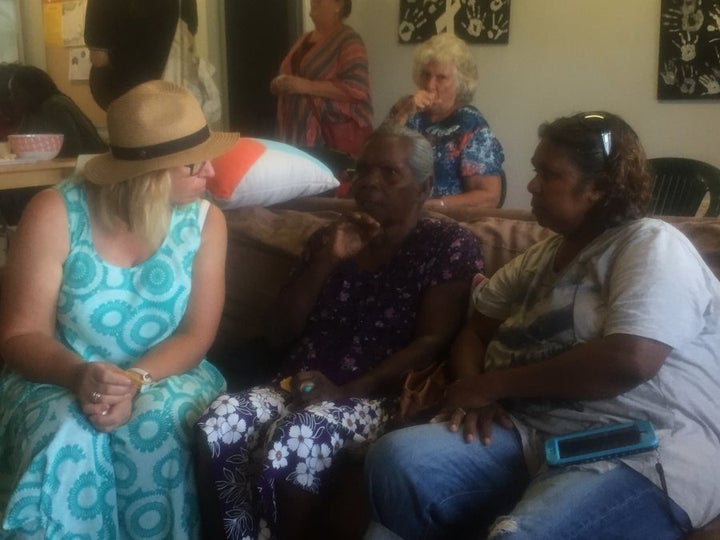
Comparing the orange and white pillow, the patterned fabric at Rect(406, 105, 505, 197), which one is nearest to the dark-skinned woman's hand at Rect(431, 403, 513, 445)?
the orange and white pillow

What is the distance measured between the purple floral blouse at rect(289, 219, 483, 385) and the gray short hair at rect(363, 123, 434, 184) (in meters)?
0.11

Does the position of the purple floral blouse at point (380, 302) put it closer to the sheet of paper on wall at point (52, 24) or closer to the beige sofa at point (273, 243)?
the beige sofa at point (273, 243)

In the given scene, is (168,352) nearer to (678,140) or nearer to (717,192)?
(717,192)

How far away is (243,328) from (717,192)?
63.8 inches

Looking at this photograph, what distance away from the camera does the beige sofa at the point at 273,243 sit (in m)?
1.82

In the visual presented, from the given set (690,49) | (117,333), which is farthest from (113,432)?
(690,49)

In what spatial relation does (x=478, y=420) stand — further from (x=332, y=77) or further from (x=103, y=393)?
(x=332, y=77)

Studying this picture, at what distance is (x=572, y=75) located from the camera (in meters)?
3.13

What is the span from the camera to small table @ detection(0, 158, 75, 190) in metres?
2.61

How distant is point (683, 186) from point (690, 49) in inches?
19.6

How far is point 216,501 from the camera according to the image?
1473mm

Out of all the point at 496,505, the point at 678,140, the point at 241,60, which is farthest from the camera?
the point at 241,60

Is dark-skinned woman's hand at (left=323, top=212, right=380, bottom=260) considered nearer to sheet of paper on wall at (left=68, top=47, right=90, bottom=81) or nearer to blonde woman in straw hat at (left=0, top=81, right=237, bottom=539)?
blonde woman in straw hat at (left=0, top=81, right=237, bottom=539)

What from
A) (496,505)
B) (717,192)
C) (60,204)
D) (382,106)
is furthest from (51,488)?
(382,106)
